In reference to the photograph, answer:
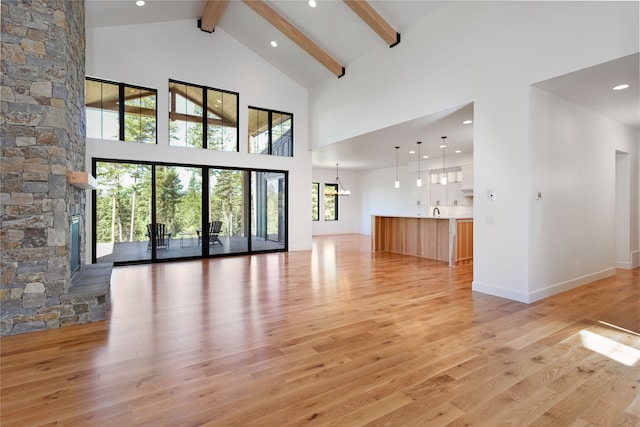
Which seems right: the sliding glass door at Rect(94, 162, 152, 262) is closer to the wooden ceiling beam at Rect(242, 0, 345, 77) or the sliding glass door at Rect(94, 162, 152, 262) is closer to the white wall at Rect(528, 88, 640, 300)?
the wooden ceiling beam at Rect(242, 0, 345, 77)

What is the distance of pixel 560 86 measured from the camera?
156 inches

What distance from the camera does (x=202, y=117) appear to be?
7.39 meters

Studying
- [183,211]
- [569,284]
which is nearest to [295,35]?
[183,211]

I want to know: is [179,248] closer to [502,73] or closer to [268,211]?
[268,211]

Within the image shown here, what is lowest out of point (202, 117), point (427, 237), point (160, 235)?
point (427, 237)

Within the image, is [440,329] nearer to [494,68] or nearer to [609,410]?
[609,410]

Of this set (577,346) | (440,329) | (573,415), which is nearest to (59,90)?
(440,329)

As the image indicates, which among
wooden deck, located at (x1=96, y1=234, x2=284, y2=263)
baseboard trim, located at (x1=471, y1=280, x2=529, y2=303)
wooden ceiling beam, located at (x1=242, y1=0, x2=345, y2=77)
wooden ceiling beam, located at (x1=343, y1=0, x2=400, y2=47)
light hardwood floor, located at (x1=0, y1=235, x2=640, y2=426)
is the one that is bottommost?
light hardwood floor, located at (x1=0, y1=235, x2=640, y2=426)

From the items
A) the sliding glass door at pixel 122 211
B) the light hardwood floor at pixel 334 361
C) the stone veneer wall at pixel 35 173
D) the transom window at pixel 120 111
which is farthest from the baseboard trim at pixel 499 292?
the transom window at pixel 120 111

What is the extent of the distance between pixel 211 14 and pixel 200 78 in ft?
4.37

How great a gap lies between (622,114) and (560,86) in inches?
82.0

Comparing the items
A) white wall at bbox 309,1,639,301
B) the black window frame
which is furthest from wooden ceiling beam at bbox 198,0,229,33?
the black window frame

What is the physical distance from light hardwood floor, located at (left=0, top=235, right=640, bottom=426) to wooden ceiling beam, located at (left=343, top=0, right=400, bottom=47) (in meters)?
4.40

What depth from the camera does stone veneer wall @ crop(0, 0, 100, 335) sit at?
312cm
